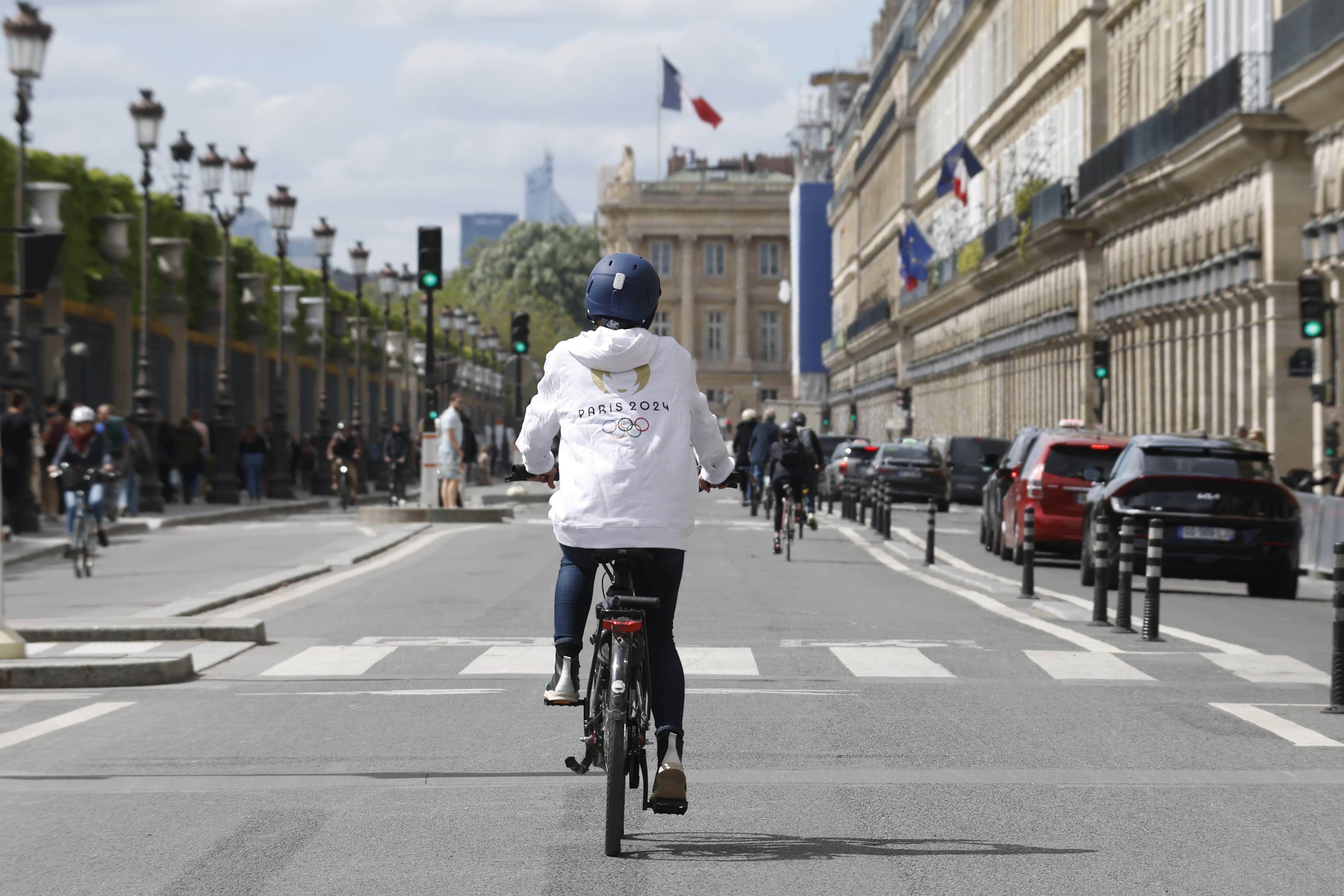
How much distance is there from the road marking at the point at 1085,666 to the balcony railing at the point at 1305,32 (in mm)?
20859

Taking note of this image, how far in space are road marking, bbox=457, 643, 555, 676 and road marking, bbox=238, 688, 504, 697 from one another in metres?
0.61

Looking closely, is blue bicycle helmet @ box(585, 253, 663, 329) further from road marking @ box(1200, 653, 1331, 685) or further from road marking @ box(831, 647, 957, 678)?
road marking @ box(1200, 653, 1331, 685)

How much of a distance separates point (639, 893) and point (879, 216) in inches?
3708

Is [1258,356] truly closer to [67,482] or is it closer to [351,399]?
[67,482]

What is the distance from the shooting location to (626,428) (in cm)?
705

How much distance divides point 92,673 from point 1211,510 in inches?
454

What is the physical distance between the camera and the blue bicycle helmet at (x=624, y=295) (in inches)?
281

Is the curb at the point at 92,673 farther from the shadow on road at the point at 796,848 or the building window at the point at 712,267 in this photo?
the building window at the point at 712,267

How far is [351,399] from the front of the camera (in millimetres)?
72312

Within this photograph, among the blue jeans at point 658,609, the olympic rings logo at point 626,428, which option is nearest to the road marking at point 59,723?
the blue jeans at point 658,609

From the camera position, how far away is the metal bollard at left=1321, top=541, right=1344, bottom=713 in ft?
35.1

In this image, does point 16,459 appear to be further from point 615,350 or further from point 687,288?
point 687,288

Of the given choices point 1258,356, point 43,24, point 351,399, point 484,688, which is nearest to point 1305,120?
point 1258,356

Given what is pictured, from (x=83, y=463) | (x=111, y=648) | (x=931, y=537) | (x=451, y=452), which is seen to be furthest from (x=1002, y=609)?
(x=451, y=452)
